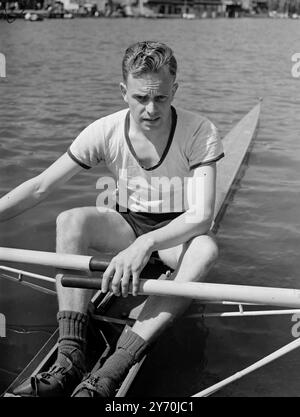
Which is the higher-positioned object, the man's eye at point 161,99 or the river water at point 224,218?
the man's eye at point 161,99

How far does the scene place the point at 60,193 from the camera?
6.68m

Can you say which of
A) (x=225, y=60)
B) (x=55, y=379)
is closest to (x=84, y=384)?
(x=55, y=379)

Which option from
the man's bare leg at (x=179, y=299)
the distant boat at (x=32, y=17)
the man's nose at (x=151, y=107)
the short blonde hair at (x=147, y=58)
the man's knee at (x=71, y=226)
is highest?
the distant boat at (x=32, y=17)

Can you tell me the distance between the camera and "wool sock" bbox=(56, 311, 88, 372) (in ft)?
8.98

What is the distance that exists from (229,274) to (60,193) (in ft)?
8.81

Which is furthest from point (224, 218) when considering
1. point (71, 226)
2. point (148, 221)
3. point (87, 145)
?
point (71, 226)

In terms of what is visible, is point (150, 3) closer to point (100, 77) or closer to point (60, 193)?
point (100, 77)

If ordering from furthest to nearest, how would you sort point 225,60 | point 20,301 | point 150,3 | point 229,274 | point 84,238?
point 150,3, point 225,60, point 229,274, point 20,301, point 84,238

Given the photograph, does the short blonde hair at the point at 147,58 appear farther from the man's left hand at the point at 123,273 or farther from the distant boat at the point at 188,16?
the distant boat at the point at 188,16

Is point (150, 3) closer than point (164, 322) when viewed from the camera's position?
No

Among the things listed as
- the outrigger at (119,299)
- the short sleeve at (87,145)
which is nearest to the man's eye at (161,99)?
the short sleeve at (87,145)

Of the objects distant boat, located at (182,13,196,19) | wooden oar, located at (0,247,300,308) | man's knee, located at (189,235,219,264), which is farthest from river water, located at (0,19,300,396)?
distant boat, located at (182,13,196,19)

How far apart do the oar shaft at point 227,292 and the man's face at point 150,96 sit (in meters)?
0.93

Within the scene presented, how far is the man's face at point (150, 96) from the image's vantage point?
291 centimetres
